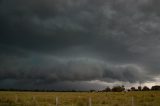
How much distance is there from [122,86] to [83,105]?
149 metres

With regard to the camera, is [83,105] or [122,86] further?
[122,86]

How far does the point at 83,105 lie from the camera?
40906mm

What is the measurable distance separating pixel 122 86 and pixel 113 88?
26.0ft

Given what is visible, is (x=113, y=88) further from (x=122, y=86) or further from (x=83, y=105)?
(x=83, y=105)

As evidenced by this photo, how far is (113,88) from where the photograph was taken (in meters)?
192

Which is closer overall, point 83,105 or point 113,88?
point 83,105

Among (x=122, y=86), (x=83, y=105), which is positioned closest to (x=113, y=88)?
(x=122, y=86)

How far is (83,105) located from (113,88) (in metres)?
154
